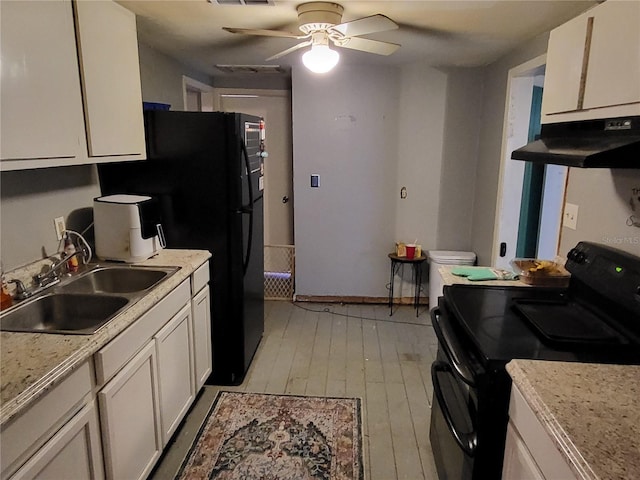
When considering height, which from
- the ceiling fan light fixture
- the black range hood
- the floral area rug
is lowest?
the floral area rug

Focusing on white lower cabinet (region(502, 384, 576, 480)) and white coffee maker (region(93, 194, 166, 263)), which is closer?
white lower cabinet (region(502, 384, 576, 480))

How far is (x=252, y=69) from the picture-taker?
4016 millimetres

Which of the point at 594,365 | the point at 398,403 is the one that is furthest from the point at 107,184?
the point at 594,365

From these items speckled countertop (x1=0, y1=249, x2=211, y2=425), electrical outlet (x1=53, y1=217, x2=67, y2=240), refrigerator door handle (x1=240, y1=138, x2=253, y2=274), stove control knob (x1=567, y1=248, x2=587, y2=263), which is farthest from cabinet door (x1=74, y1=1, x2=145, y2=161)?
stove control knob (x1=567, y1=248, x2=587, y2=263)

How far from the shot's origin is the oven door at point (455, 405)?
1.40 m

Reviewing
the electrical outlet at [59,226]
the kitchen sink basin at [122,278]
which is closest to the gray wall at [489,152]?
the kitchen sink basin at [122,278]

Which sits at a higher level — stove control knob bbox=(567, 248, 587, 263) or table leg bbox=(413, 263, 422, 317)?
stove control knob bbox=(567, 248, 587, 263)

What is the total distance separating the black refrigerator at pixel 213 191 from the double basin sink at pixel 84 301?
472mm

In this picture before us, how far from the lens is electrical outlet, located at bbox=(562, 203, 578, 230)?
82.1 inches

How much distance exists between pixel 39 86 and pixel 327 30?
1.42 m

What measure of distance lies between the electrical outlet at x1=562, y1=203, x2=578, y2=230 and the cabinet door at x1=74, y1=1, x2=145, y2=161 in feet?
7.46

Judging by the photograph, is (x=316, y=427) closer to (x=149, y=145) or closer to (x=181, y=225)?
(x=181, y=225)

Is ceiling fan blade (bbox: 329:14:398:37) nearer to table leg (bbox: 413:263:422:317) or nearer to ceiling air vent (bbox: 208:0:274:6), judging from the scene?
ceiling air vent (bbox: 208:0:274:6)

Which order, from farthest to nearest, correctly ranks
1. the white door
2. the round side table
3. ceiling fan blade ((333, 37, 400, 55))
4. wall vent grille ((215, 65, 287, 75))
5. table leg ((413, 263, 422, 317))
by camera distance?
the white door
table leg ((413, 263, 422, 317))
the round side table
wall vent grille ((215, 65, 287, 75))
ceiling fan blade ((333, 37, 400, 55))
